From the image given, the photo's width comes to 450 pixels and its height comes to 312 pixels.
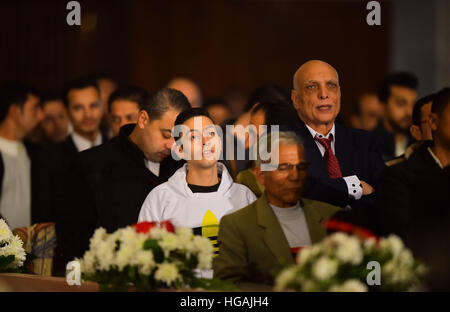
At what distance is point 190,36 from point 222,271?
25.2ft

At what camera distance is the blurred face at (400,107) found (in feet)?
21.7

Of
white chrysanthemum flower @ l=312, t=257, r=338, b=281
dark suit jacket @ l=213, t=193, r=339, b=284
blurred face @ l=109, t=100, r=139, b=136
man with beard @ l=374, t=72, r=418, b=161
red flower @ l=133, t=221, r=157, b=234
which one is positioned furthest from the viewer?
man with beard @ l=374, t=72, r=418, b=161

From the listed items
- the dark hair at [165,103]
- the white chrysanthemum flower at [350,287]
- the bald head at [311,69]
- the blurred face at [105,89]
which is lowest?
the white chrysanthemum flower at [350,287]

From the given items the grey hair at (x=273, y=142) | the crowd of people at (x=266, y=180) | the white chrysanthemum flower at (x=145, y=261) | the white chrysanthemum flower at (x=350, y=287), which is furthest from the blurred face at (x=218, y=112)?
the white chrysanthemum flower at (x=350, y=287)

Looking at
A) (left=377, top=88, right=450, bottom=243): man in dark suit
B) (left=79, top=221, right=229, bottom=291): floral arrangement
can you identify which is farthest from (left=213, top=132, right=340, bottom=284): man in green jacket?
(left=377, top=88, right=450, bottom=243): man in dark suit

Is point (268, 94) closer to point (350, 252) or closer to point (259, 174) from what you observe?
point (259, 174)

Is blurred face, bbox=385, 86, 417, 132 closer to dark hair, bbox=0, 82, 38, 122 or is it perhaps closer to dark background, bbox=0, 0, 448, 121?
dark hair, bbox=0, 82, 38, 122

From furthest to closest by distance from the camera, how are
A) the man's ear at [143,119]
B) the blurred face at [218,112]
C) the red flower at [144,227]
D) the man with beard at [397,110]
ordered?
1. the blurred face at [218,112]
2. the man with beard at [397,110]
3. the man's ear at [143,119]
4. the red flower at [144,227]

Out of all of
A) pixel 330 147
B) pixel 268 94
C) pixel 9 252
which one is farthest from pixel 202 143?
pixel 268 94

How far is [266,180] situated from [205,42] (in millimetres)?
7505

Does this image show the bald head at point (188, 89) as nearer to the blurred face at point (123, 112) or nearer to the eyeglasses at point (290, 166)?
the blurred face at point (123, 112)

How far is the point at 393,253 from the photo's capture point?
10.9 ft

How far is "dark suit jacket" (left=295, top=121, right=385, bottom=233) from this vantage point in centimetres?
408

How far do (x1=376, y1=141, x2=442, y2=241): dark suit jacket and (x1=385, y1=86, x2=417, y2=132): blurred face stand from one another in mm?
2612
